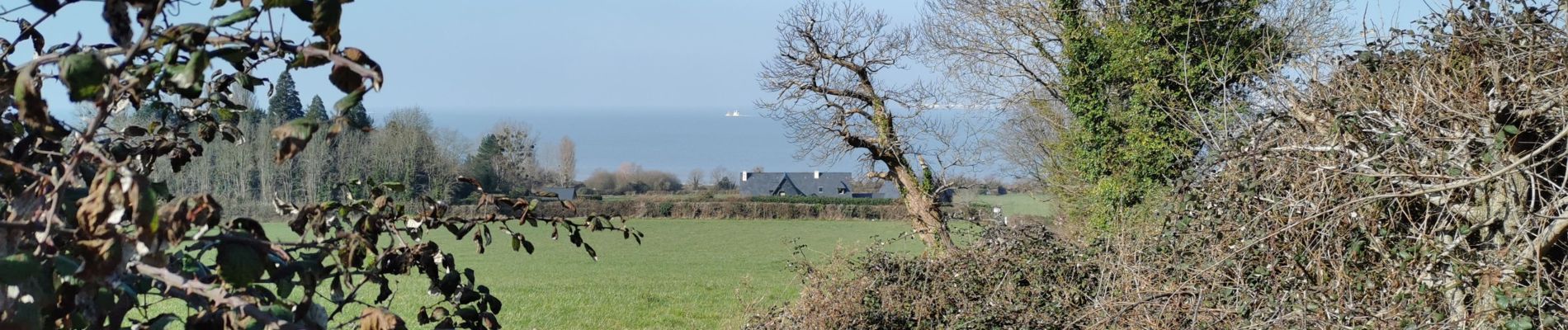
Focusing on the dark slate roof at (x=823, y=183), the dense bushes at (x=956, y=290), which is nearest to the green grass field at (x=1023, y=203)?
the dense bushes at (x=956, y=290)

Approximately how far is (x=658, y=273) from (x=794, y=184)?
83.2 feet

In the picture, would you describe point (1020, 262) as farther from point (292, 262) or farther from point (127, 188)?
point (127, 188)

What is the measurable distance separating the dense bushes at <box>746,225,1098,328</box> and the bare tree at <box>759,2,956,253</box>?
5617mm

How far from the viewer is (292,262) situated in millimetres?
1694

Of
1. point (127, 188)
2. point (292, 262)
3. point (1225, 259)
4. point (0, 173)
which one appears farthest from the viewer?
point (1225, 259)

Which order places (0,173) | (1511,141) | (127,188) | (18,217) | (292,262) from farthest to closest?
1. (1511,141)
2. (292,262)
3. (0,173)
4. (18,217)
5. (127,188)

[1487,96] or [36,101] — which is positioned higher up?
[1487,96]

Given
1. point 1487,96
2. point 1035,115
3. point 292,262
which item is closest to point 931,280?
point 1487,96

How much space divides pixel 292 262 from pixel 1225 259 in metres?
3.62

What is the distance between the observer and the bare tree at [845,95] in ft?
45.9

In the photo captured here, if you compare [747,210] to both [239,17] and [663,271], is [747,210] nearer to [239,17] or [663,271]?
[663,271]

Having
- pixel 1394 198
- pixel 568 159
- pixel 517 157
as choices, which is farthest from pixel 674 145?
pixel 1394 198

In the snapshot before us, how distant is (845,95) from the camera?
1420cm

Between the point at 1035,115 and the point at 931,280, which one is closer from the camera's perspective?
the point at 931,280
